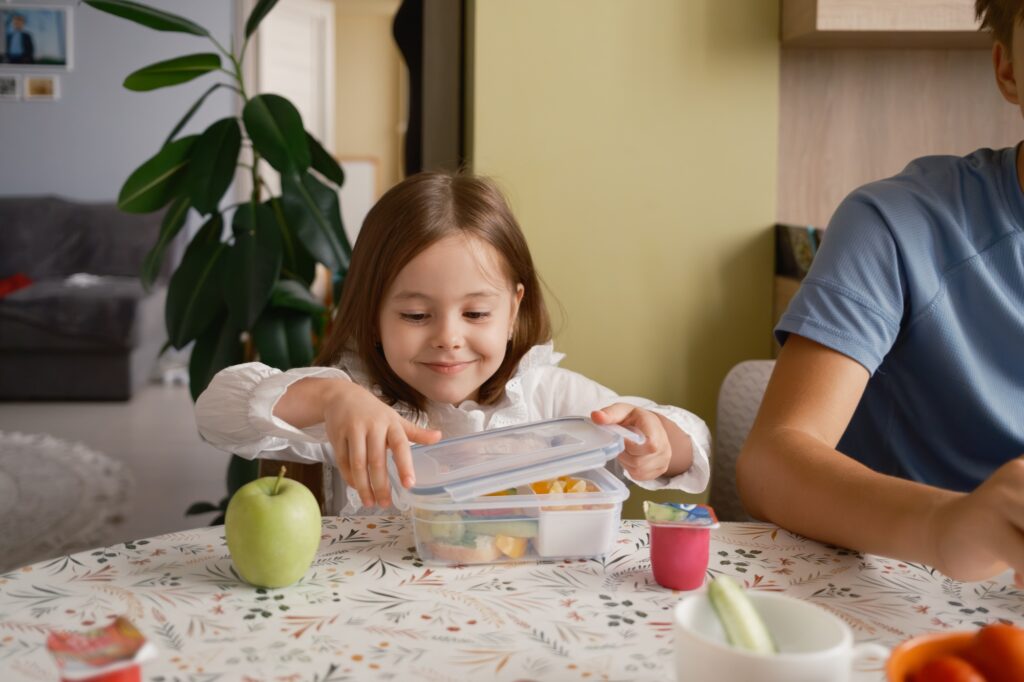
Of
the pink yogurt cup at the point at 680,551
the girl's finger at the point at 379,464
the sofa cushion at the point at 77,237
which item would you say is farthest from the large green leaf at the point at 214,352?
the sofa cushion at the point at 77,237

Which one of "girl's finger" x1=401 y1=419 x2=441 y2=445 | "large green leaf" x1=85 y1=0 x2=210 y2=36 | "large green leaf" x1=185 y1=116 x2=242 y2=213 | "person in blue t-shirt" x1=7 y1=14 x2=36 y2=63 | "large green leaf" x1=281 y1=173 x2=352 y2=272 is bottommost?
"girl's finger" x1=401 y1=419 x2=441 y2=445

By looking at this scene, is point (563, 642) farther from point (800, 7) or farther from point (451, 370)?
point (800, 7)

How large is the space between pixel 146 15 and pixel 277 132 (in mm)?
345

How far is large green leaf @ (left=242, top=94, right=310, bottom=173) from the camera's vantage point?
2.16 meters

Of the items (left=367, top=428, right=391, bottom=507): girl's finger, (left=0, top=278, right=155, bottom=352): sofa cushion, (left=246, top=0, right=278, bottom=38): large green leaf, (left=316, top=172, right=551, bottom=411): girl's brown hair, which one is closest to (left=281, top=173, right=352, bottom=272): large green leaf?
(left=246, top=0, right=278, bottom=38): large green leaf

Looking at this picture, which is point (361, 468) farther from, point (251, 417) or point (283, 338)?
point (283, 338)

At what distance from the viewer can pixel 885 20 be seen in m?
1.79

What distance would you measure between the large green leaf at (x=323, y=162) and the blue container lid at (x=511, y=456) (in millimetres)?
1513

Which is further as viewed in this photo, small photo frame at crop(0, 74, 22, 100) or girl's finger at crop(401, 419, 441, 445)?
small photo frame at crop(0, 74, 22, 100)

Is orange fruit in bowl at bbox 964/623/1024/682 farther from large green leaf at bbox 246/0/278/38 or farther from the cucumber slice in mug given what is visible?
large green leaf at bbox 246/0/278/38

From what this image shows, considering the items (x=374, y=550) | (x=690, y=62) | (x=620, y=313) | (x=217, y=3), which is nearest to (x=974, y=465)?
(x=374, y=550)

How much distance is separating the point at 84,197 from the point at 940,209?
6588 millimetres

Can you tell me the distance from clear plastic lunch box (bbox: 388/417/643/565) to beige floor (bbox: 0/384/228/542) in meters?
2.75

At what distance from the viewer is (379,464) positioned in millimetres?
921
